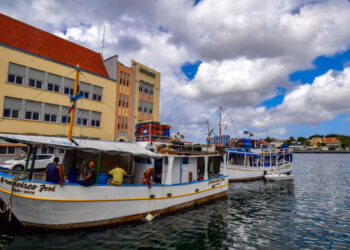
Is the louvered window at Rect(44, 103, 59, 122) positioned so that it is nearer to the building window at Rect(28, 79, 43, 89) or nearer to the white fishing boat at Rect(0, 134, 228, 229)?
the building window at Rect(28, 79, 43, 89)

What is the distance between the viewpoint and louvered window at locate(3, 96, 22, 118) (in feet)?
81.1

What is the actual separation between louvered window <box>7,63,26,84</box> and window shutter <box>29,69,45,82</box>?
0.76 metres

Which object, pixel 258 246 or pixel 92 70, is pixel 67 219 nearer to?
pixel 258 246

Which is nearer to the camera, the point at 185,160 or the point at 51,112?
the point at 185,160

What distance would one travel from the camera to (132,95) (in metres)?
40.4

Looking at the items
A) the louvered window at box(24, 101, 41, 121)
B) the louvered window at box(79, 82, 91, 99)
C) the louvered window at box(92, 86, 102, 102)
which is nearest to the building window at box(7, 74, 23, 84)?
the louvered window at box(24, 101, 41, 121)

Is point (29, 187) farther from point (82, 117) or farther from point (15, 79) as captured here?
point (82, 117)

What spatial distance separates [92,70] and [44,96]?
920cm

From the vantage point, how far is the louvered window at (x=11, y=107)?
81.1ft

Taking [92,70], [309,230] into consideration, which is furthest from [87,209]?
[92,70]

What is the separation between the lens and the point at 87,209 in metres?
9.93

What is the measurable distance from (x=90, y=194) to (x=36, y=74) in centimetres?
2465

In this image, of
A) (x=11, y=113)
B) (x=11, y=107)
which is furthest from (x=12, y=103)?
(x=11, y=113)

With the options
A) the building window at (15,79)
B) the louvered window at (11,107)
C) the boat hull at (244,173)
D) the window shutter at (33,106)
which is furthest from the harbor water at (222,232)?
the building window at (15,79)
